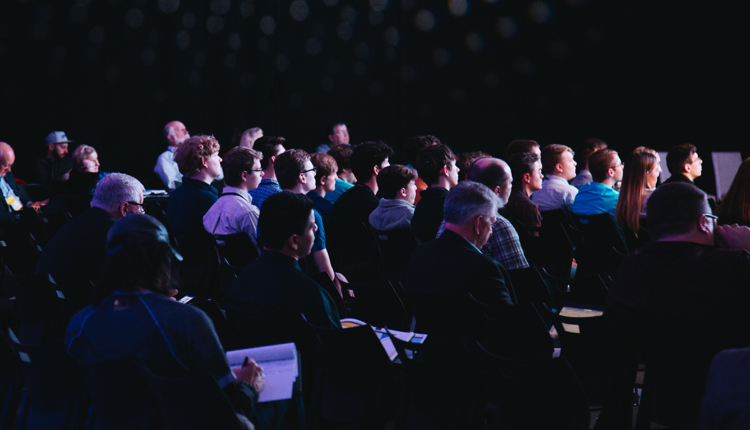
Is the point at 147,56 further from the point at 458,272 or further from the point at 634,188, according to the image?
the point at 458,272

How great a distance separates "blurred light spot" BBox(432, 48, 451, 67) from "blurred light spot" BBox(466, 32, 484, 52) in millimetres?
341

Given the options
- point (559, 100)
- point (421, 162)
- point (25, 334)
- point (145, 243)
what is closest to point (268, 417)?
point (145, 243)

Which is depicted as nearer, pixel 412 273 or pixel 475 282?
pixel 475 282

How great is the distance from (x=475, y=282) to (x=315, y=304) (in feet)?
2.24

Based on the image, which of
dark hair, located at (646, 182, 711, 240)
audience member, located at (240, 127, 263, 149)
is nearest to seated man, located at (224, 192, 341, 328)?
dark hair, located at (646, 182, 711, 240)

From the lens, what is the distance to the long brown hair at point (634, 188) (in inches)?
198

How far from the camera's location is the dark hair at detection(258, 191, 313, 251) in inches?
101

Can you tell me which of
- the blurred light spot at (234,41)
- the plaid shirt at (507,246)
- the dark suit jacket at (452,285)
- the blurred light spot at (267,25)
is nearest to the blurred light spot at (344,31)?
the blurred light spot at (267,25)

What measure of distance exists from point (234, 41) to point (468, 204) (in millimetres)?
8233

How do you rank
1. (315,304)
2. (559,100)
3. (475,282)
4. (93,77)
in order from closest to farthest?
(315,304), (475,282), (93,77), (559,100)

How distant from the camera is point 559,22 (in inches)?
419

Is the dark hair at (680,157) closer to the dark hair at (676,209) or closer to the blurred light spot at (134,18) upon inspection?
the dark hair at (676,209)

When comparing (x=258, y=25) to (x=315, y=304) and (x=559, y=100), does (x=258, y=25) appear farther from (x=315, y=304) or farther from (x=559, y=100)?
(x=315, y=304)

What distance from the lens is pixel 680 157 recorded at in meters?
5.75
